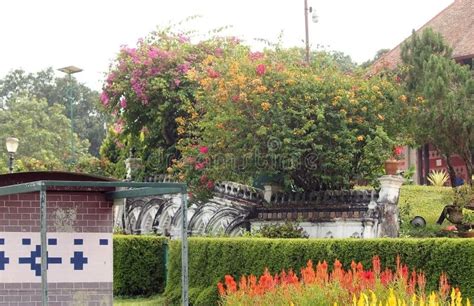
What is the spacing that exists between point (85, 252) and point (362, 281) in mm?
2765

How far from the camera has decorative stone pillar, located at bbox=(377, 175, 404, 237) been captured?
866 inches

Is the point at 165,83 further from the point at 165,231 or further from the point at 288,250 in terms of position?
the point at 288,250

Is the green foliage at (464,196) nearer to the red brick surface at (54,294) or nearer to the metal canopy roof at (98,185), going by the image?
the red brick surface at (54,294)

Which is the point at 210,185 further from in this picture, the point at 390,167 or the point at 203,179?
the point at 390,167

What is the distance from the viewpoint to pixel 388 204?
72.5 ft

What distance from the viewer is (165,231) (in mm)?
27250

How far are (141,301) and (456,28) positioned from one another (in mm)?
22074

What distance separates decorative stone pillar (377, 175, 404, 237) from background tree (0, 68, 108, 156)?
61151 mm

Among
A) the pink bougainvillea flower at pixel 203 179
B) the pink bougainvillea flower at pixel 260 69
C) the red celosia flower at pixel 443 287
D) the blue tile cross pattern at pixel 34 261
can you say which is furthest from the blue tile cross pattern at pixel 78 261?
the pink bougainvillea flower at pixel 203 179

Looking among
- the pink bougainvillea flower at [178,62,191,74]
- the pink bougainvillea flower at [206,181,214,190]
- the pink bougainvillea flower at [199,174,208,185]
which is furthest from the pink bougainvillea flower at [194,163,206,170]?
the pink bougainvillea flower at [178,62,191,74]

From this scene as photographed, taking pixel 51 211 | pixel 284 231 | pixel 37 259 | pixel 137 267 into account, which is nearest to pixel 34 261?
pixel 37 259

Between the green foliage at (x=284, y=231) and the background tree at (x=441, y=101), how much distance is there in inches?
177

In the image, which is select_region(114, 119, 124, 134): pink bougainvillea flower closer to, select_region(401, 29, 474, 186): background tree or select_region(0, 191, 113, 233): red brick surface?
select_region(401, 29, 474, 186): background tree

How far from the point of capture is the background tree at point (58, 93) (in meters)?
82.2
